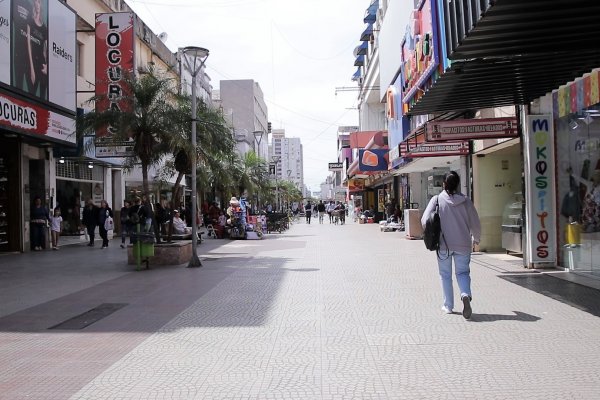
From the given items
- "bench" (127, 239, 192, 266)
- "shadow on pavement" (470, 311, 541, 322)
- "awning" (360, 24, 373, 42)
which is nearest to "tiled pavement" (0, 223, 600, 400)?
"shadow on pavement" (470, 311, 541, 322)

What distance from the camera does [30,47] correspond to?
1653 cm

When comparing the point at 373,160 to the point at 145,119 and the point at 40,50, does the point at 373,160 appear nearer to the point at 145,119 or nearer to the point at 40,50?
the point at 40,50

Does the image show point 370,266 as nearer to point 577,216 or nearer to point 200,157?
point 577,216

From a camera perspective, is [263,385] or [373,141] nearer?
[263,385]

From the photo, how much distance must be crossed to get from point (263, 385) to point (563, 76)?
8.01m

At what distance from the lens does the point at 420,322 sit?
282 inches

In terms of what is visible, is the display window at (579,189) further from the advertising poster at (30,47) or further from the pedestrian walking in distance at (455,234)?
the advertising poster at (30,47)

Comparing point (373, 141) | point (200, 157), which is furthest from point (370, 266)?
point (373, 141)

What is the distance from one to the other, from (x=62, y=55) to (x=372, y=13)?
113 feet

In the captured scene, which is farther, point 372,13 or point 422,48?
point 372,13

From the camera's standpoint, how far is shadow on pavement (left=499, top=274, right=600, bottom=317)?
795cm

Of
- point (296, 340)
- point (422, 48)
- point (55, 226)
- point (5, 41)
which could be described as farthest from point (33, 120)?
point (296, 340)

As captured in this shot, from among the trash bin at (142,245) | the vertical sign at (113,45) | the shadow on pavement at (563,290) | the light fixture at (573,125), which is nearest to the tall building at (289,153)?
the vertical sign at (113,45)

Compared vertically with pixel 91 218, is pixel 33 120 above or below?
above
